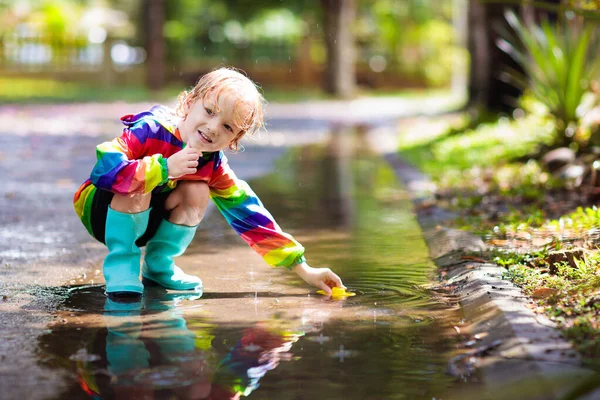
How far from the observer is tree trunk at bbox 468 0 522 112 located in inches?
541

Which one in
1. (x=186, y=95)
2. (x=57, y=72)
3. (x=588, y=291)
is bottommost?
(x=57, y=72)

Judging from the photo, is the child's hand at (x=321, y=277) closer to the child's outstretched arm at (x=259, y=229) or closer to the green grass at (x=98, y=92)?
the child's outstretched arm at (x=259, y=229)

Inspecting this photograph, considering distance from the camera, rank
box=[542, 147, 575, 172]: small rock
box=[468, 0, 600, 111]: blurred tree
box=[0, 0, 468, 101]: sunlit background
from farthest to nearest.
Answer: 1. box=[0, 0, 468, 101]: sunlit background
2. box=[468, 0, 600, 111]: blurred tree
3. box=[542, 147, 575, 172]: small rock

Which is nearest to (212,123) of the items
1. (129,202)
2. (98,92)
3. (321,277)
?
(129,202)

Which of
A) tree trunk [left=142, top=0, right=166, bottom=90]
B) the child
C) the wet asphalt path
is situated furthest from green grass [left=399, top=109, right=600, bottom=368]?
tree trunk [left=142, top=0, right=166, bottom=90]

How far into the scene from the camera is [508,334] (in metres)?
3.66

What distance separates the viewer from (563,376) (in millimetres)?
3113

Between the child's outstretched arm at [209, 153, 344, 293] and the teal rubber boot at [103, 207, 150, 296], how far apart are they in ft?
1.26

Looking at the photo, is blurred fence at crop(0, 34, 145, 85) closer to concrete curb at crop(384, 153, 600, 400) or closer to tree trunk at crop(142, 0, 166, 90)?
tree trunk at crop(142, 0, 166, 90)

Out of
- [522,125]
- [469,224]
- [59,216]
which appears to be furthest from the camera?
[522,125]

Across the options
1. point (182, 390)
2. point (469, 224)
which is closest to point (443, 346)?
point (182, 390)

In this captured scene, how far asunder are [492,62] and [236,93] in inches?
400

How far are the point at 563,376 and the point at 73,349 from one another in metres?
1.75

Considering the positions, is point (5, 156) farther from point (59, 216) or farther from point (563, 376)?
point (563, 376)
